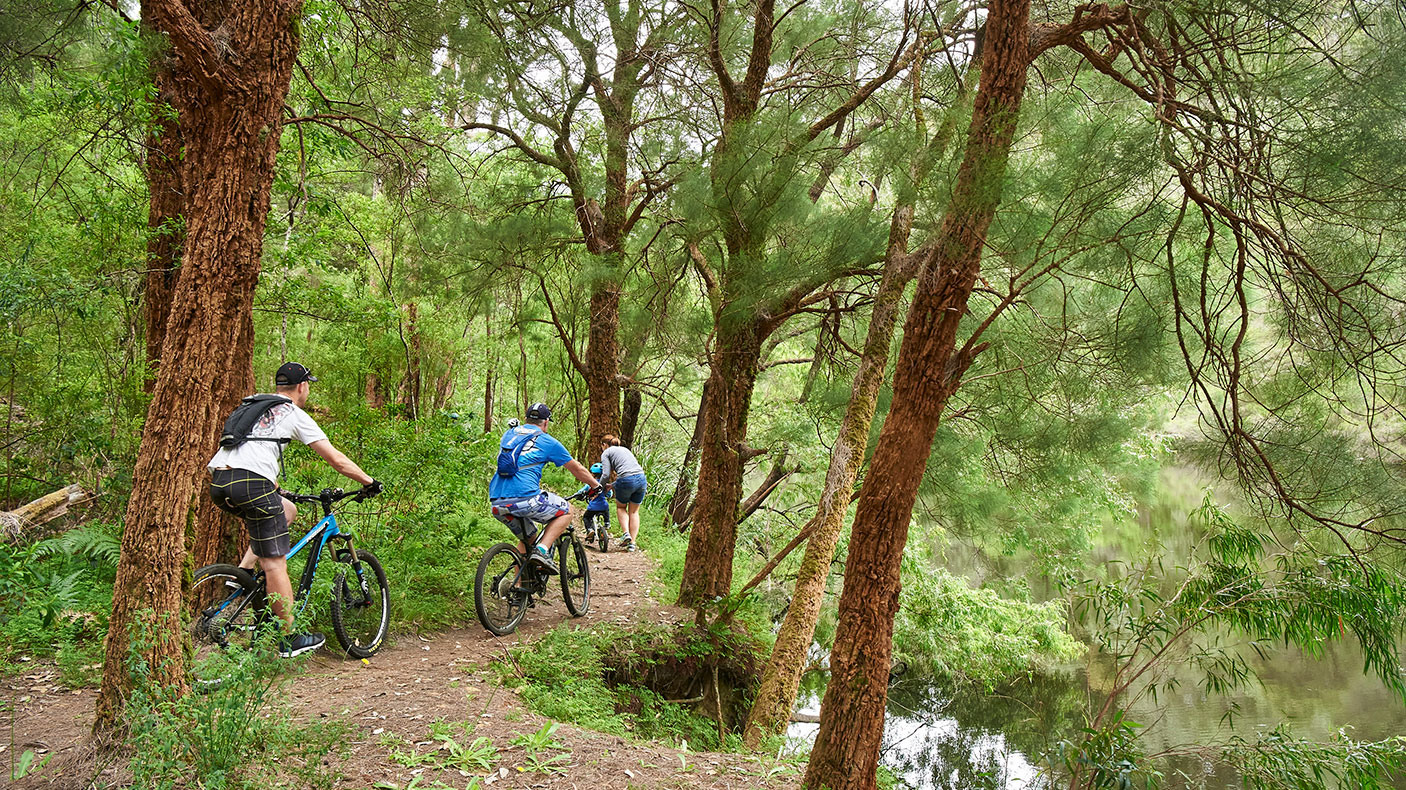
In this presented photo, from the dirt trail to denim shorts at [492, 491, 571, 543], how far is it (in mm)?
929

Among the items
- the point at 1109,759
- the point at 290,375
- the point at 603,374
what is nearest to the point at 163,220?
the point at 290,375

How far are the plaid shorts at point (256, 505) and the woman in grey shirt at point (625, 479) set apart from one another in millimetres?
4169

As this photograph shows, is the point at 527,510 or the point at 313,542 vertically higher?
the point at 527,510

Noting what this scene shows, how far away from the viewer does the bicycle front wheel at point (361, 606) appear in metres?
4.88

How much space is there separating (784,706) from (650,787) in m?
2.08

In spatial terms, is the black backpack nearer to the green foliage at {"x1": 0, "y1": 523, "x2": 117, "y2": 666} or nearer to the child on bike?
the green foliage at {"x1": 0, "y1": 523, "x2": 117, "y2": 666}

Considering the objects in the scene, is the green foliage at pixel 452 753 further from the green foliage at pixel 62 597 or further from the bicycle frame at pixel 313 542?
the green foliage at pixel 62 597

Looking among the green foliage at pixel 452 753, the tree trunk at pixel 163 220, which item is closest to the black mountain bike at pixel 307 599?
the green foliage at pixel 452 753

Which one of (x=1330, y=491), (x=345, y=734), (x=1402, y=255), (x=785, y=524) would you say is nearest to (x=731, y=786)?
(x=345, y=734)

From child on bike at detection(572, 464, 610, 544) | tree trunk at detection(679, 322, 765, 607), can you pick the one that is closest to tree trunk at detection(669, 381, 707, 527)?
child on bike at detection(572, 464, 610, 544)

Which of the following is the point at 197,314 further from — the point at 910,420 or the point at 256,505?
the point at 910,420

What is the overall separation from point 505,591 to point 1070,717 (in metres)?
9.37

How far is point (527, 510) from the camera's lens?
5.96 meters

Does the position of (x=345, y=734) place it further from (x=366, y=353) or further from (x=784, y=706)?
(x=366, y=353)
